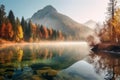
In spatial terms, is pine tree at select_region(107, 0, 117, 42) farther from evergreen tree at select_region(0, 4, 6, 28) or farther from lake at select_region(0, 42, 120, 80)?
evergreen tree at select_region(0, 4, 6, 28)

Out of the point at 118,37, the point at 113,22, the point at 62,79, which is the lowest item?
the point at 62,79

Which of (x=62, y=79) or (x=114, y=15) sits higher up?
(x=114, y=15)

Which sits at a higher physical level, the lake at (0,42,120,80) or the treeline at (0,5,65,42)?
the treeline at (0,5,65,42)

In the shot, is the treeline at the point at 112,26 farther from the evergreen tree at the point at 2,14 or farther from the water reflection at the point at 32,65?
the evergreen tree at the point at 2,14

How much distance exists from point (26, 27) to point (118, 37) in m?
105

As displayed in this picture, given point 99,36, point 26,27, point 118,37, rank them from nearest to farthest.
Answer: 1. point 118,37
2. point 99,36
3. point 26,27

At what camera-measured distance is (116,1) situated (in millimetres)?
68125

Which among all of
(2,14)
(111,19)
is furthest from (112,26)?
(2,14)

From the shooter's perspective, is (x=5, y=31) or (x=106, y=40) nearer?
(x=106, y=40)

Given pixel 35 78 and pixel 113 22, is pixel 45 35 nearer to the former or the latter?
pixel 113 22

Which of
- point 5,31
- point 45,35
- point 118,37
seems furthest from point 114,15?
point 45,35

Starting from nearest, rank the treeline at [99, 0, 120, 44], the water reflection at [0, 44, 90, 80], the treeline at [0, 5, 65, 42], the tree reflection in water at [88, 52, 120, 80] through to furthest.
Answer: the water reflection at [0, 44, 90, 80], the tree reflection in water at [88, 52, 120, 80], the treeline at [99, 0, 120, 44], the treeline at [0, 5, 65, 42]

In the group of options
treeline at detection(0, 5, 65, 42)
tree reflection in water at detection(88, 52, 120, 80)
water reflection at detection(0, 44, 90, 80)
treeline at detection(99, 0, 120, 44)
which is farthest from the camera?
treeline at detection(0, 5, 65, 42)

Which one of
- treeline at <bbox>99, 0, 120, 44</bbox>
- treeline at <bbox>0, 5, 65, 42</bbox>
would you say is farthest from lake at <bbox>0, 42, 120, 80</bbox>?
treeline at <bbox>0, 5, 65, 42</bbox>
